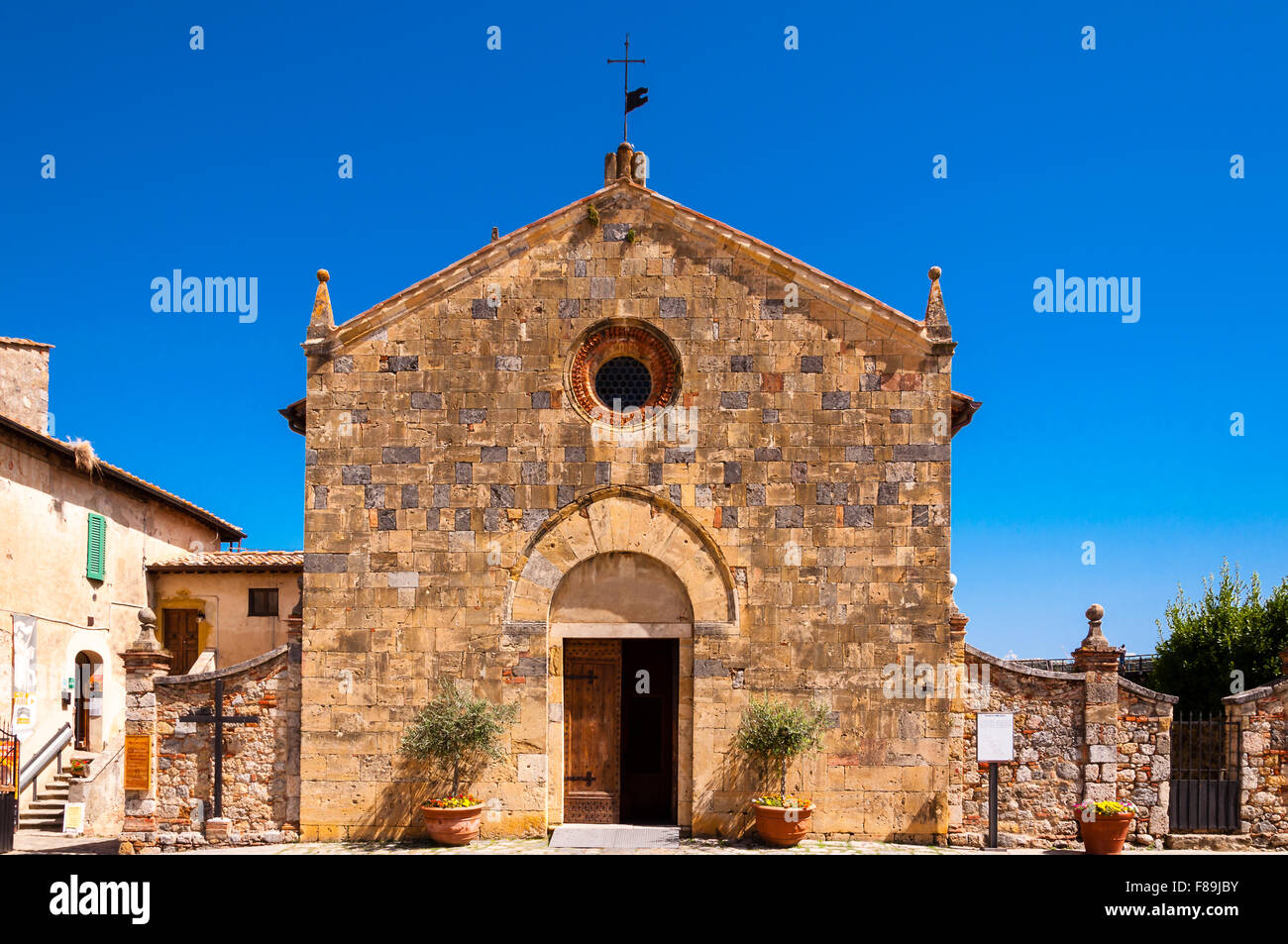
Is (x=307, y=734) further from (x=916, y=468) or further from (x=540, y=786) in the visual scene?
(x=916, y=468)

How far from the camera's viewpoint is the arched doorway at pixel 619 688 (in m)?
14.5

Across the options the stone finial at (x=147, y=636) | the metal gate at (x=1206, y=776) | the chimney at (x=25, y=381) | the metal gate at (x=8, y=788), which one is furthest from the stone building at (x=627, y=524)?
the chimney at (x=25, y=381)

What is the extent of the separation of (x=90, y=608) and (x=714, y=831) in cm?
1399

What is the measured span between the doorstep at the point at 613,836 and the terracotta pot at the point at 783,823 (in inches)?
48.4

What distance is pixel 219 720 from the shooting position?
14.6 metres

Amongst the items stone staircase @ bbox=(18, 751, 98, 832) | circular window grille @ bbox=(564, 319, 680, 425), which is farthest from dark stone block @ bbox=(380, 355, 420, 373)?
stone staircase @ bbox=(18, 751, 98, 832)

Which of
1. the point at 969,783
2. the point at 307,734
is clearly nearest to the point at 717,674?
the point at 969,783

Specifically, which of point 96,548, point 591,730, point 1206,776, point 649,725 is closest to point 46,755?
point 96,548

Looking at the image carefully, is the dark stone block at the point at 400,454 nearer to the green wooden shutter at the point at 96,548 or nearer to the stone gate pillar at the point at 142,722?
the stone gate pillar at the point at 142,722

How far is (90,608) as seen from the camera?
802 inches

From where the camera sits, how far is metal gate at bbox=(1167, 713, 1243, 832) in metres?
14.6

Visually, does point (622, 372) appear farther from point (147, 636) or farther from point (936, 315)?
point (147, 636)

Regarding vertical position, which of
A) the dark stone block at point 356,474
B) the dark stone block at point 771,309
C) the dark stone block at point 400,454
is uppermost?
the dark stone block at point 771,309

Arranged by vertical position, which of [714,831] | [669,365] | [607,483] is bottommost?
[714,831]
